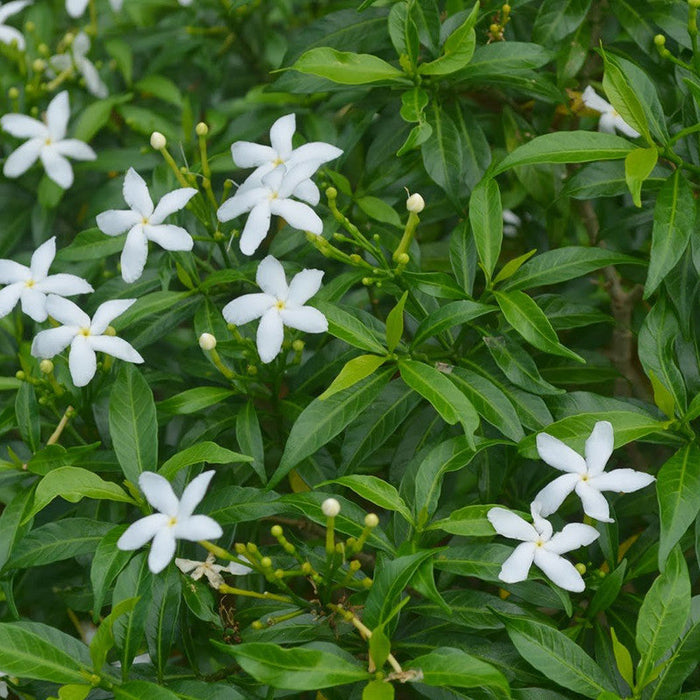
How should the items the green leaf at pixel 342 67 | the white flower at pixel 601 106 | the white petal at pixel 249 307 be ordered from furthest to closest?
the white flower at pixel 601 106
the green leaf at pixel 342 67
the white petal at pixel 249 307

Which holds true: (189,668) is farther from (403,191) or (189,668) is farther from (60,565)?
(403,191)

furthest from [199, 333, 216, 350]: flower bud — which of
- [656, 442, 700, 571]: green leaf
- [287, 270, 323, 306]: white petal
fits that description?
[656, 442, 700, 571]: green leaf

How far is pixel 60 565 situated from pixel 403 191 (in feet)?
2.92

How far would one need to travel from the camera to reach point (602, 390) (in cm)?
171

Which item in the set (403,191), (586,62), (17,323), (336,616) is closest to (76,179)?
(17,323)

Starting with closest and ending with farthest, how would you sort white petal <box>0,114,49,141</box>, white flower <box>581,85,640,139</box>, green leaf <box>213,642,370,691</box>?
green leaf <box>213,642,370,691</box> → white flower <box>581,85,640,139</box> → white petal <box>0,114,49,141</box>

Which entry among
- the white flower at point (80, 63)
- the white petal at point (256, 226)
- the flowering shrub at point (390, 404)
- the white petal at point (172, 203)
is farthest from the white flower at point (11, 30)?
the white petal at point (256, 226)

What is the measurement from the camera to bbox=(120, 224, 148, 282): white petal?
1.42 metres

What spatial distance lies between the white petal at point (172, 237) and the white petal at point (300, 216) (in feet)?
0.44

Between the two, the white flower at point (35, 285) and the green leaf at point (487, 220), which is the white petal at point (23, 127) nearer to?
the white flower at point (35, 285)

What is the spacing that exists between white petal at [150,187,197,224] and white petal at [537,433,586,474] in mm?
574

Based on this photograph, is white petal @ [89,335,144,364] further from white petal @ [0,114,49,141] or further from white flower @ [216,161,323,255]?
white petal @ [0,114,49,141]

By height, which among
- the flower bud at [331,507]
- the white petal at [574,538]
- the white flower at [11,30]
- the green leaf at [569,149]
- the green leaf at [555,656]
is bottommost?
the green leaf at [555,656]

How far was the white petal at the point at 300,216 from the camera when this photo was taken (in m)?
1.34
